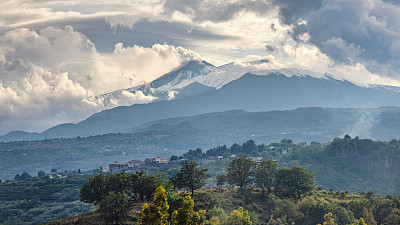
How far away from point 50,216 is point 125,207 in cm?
10283

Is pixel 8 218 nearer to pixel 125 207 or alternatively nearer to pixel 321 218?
pixel 125 207

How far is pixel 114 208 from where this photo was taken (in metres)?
81.1

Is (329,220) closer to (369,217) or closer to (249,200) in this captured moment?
(369,217)

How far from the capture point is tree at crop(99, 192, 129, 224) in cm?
8112

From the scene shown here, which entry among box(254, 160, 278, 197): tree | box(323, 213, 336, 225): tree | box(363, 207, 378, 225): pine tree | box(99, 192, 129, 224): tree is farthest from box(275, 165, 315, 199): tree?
box(99, 192, 129, 224): tree

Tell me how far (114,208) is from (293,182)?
62.4 meters

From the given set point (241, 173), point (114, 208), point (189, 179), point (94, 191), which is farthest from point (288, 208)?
point (114, 208)

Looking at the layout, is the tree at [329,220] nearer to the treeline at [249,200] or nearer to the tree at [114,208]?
the treeline at [249,200]

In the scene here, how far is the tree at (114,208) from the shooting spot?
81.1 m

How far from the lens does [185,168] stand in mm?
111812

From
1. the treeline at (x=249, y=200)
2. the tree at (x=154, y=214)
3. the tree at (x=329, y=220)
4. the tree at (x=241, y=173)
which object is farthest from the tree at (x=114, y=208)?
the tree at (x=241, y=173)

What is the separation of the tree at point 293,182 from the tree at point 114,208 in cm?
5610

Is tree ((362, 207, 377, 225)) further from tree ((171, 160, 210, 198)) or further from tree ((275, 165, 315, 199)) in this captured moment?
tree ((171, 160, 210, 198))

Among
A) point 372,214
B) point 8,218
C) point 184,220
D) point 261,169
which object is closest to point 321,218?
point 372,214
